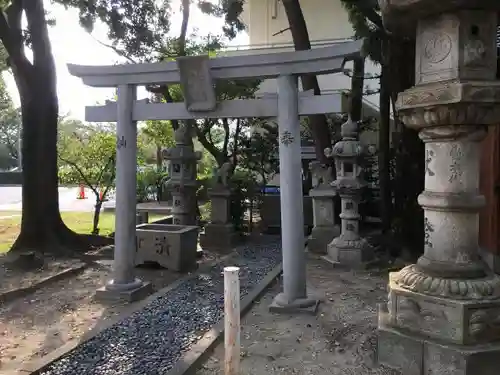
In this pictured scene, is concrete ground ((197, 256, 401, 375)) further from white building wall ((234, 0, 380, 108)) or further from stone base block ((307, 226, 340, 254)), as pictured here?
white building wall ((234, 0, 380, 108))

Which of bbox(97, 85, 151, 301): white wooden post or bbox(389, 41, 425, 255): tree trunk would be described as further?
bbox(389, 41, 425, 255): tree trunk

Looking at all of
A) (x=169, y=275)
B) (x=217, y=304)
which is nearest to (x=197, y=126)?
(x=169, y=275)

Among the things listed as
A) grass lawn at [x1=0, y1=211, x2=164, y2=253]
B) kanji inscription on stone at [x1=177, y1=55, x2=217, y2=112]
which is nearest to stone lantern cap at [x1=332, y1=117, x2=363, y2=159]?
kanji inscription on stone at [x1=177, y1=55, x2=217, y2=112]

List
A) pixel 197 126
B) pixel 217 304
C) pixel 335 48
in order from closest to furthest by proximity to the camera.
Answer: pixel 335 48 < pixel 217 304 < pixel 197 126

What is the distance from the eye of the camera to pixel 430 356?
149 inches

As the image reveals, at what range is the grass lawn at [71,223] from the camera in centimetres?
1264

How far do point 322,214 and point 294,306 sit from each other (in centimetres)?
473

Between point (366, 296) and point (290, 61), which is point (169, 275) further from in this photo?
point (290, 61)

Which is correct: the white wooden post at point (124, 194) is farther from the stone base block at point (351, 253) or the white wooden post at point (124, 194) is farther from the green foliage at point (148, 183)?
the green foliage at point (148, 183)

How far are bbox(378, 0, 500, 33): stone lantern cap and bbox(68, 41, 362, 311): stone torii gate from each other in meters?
1.42

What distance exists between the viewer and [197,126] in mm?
14555

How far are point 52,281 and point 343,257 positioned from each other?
5154 mm

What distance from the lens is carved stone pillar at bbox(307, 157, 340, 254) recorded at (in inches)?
402

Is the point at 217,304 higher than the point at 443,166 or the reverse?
the reverse
